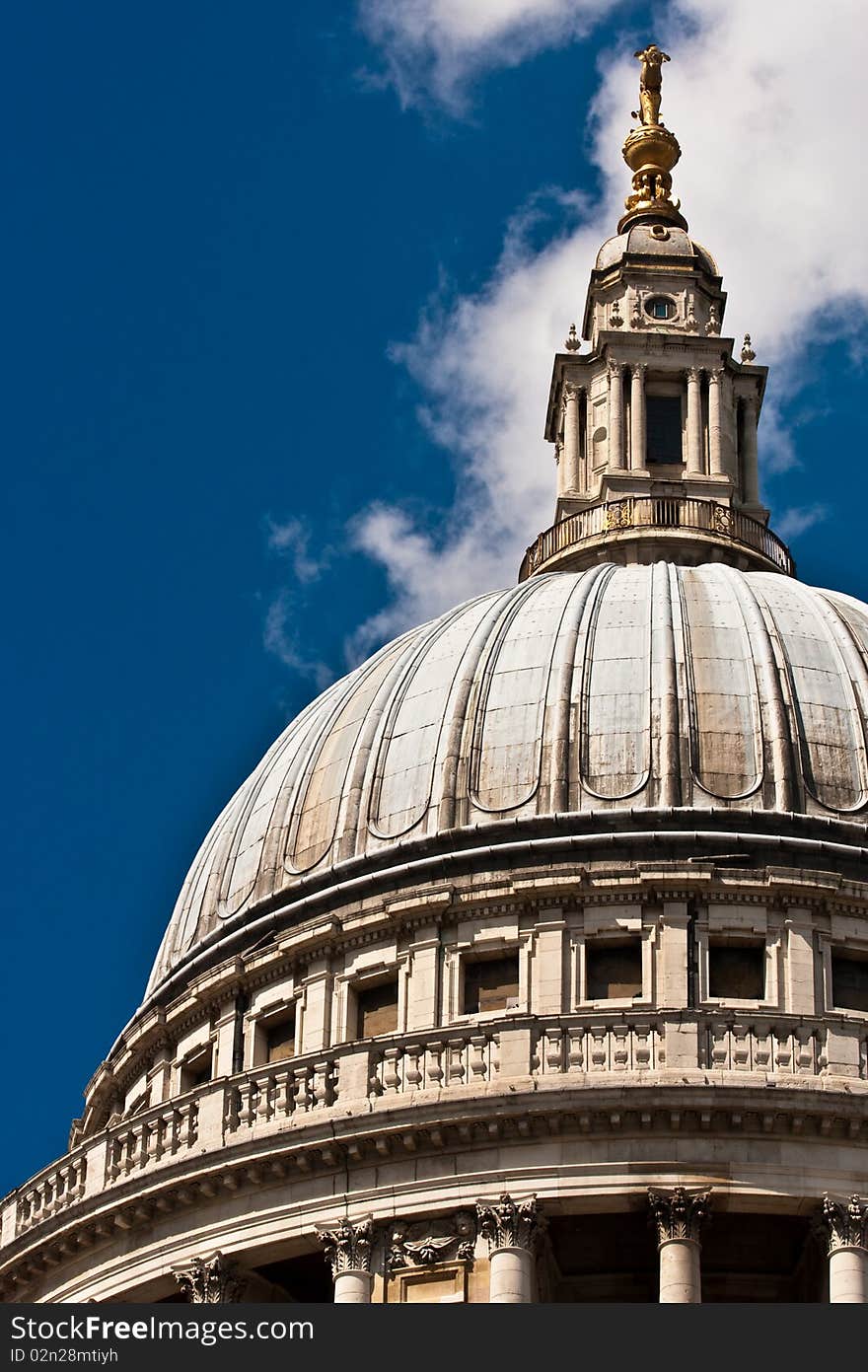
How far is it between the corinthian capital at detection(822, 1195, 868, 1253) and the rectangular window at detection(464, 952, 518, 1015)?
7.91m

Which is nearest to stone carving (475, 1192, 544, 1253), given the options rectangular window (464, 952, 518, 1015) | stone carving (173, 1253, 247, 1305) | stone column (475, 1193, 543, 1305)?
stone column (475, 1193, 543, 1305)

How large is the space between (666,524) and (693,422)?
340 centimetres

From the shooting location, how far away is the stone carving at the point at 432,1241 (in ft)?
197

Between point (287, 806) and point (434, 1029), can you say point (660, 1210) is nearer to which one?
point (434, 1029)

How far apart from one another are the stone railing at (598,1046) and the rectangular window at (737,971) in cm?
385

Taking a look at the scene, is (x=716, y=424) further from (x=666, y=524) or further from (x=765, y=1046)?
(x=765, y=1046)

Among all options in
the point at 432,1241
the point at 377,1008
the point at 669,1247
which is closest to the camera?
the point at 669,1247

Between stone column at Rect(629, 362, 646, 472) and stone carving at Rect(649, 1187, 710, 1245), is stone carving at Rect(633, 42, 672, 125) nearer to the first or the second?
stone column at Rect(629, 362, 646, 472)

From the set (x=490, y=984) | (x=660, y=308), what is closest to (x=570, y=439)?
(x=660, y=308)

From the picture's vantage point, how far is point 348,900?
6812 centimetres

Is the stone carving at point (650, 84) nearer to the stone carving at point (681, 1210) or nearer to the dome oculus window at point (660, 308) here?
the dome oculus window at point (660, 308)

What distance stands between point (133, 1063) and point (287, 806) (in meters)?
5.61

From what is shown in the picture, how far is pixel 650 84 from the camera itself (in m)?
89.6

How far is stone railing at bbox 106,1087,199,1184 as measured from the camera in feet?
208
